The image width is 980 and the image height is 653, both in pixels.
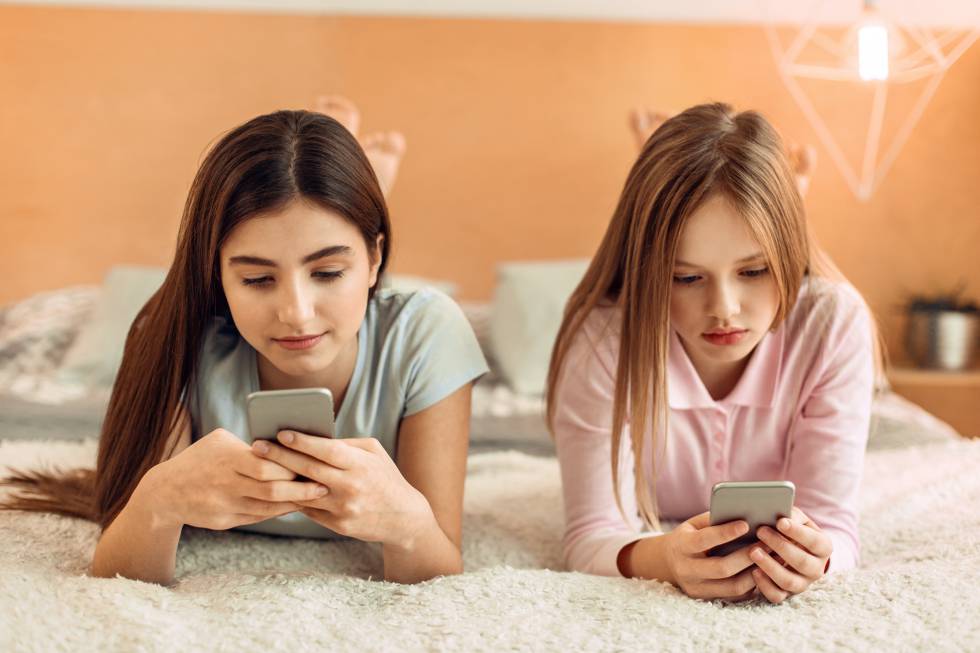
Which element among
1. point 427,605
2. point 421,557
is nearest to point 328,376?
point 421,557

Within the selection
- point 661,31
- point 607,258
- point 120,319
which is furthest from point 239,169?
point 661,31

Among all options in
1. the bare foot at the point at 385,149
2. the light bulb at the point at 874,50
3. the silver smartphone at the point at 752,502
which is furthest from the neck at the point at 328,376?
the light bulb at the point at 874,50

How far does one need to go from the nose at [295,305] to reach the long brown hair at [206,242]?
9 cm

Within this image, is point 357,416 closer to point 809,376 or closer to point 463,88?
point 809,376

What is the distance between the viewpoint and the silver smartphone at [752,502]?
38.4 inches

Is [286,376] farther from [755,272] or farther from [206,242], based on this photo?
[755,272]

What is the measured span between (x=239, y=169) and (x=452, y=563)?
0.53 metres

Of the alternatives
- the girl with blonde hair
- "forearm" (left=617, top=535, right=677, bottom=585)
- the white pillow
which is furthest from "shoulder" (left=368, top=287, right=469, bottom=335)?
the white pillow

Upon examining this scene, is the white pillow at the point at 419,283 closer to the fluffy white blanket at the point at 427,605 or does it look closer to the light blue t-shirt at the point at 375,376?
the light blue t-shirt at the point at 375,376

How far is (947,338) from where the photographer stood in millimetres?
3098

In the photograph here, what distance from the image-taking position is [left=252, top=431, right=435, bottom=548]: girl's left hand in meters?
0.99

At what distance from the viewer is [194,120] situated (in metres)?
3.34

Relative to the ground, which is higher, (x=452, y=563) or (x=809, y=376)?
(x=809, y=376)

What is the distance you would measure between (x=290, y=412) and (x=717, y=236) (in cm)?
55
